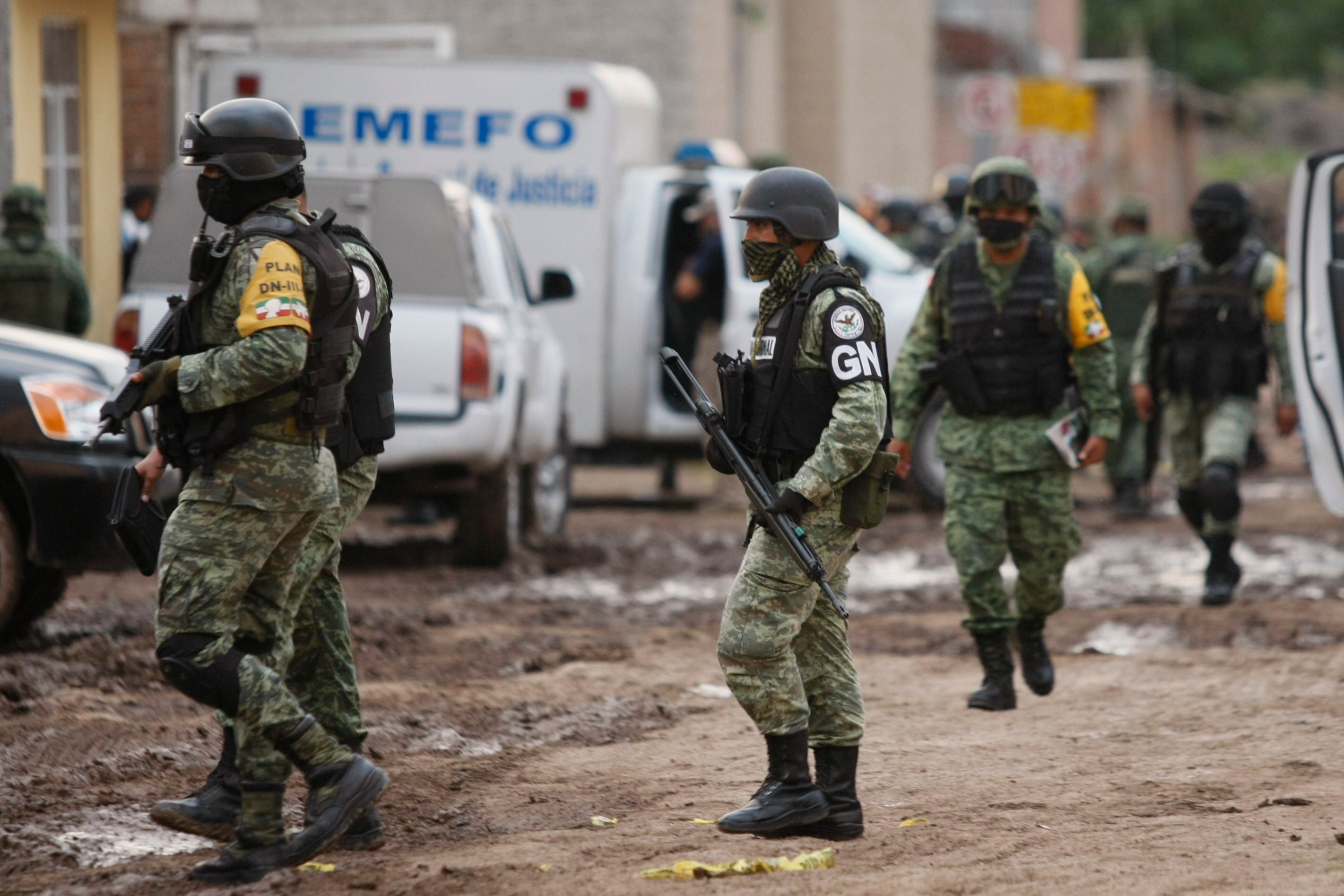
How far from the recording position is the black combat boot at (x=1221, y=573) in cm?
916

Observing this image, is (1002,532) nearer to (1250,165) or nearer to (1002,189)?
(1002,189)

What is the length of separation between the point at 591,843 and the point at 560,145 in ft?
27.1

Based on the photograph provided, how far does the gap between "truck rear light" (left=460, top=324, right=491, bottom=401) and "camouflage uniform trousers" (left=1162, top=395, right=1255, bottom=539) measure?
3.26 metres

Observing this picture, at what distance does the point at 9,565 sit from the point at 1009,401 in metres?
3.71

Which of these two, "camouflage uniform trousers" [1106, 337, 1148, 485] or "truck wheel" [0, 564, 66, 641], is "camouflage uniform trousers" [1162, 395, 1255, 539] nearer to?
"camouflage uniform trousers" [1106, 337, 1148, 485]

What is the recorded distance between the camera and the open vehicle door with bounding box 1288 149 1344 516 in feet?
25.3

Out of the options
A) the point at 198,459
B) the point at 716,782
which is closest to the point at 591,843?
the point at 716,782

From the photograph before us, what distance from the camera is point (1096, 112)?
4166 cm

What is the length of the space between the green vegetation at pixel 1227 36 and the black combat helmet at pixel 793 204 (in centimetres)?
5997

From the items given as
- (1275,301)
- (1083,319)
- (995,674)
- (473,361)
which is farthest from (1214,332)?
(473,361)

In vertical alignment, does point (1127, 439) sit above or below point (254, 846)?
below

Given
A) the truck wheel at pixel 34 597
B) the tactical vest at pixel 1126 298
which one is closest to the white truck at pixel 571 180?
the tactical vest at pixel 1126 298

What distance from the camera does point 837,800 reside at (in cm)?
509

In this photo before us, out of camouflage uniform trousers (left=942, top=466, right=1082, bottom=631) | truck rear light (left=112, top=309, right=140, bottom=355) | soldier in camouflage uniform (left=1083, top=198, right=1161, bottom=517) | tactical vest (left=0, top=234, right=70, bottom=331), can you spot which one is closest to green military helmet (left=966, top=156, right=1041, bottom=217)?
camouflage uniform trousers (left=942, top=466, right=1082, bottom=631)
